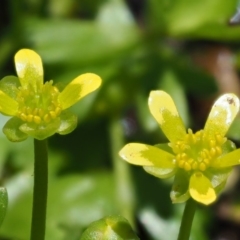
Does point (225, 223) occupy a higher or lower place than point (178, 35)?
lower

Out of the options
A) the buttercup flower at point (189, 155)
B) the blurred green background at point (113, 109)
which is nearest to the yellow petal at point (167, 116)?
the buttercup flower at point (189, 155)

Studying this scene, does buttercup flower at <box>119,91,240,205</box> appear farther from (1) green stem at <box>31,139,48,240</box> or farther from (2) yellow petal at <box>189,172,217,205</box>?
(1) green stem at <box>31,139,48,240</box>

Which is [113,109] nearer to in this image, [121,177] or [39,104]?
[121,177]

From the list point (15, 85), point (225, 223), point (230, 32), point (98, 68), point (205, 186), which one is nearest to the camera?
point (205, 186)

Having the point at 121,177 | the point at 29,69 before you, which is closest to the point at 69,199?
the point at 121,177

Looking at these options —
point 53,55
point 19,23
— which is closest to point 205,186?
point 53,55

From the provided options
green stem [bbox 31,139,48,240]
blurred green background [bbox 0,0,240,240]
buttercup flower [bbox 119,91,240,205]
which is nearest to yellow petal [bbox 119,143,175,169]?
buttercup flower [bbox 119,91,240,205]

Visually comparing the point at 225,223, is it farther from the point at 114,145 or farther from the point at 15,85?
the point at 15,85
